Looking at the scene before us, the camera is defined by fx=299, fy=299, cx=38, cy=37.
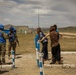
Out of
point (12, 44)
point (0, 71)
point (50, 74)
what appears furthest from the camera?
point (12, 44)

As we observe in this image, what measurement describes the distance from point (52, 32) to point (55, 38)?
30cm

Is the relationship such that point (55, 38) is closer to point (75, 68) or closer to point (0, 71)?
point (75, 68)

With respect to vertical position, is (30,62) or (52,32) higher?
(52,32)

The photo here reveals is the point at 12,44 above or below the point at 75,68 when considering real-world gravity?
above

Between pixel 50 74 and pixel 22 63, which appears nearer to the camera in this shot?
pixel 50 74

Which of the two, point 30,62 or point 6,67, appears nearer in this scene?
point 6,67

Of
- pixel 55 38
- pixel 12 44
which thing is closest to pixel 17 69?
pixel 55 38

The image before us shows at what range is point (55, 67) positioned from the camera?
1350 cm

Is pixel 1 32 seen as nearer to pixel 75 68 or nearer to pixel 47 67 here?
pixel 47 67

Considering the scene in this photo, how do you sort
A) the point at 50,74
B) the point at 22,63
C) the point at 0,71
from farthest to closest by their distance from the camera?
the point at 22,63 < the point at 0,71 < the point at 50,74

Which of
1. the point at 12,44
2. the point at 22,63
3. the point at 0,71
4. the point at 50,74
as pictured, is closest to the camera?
the point at 50,74

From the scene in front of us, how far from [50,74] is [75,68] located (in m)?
1.85

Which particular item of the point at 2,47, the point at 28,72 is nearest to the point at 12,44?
the point at 2,47

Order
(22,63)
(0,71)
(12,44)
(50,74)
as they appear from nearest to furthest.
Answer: (50,74) < (0,71) < (22,63) < (12,44)
